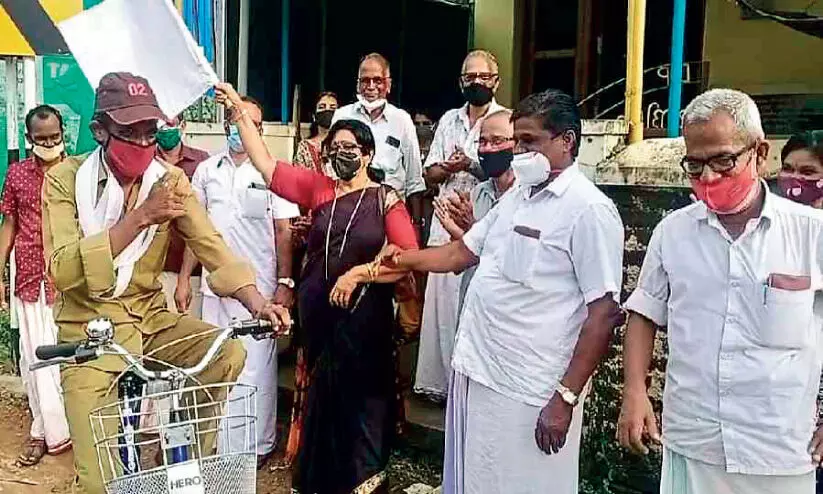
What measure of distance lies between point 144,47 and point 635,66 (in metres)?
2.41

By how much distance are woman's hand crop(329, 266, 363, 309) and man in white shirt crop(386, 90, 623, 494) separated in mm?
838

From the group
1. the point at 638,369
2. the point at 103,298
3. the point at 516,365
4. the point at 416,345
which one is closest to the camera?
the point at 638,369

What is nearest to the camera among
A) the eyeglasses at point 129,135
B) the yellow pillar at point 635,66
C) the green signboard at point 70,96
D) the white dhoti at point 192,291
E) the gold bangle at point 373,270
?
the eyeglasses at point 129,135

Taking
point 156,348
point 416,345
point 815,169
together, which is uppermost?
point 815,169

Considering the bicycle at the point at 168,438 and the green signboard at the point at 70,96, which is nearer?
the bicycle at the point at 168,438

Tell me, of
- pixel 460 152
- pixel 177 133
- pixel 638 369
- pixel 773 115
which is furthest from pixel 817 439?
pixel 773 115

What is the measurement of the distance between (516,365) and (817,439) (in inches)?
37.3

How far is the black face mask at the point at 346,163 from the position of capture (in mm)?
4020

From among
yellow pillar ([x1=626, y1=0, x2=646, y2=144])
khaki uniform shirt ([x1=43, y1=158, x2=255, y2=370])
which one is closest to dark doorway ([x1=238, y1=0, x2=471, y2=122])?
yellow pillar ([x1=626, y1=0, x2=646, y2=144])

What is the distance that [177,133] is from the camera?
520 cm

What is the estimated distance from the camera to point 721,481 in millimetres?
2545

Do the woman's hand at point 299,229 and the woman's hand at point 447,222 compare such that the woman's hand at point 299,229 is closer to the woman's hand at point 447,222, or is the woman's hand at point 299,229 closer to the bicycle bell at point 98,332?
the woman's hand at point 447,222

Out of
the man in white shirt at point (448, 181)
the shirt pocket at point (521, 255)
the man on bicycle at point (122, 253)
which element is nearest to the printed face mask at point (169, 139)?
the man in white shirt at point (448, 181)

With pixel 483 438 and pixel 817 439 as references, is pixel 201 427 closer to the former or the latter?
pixel 483 438
